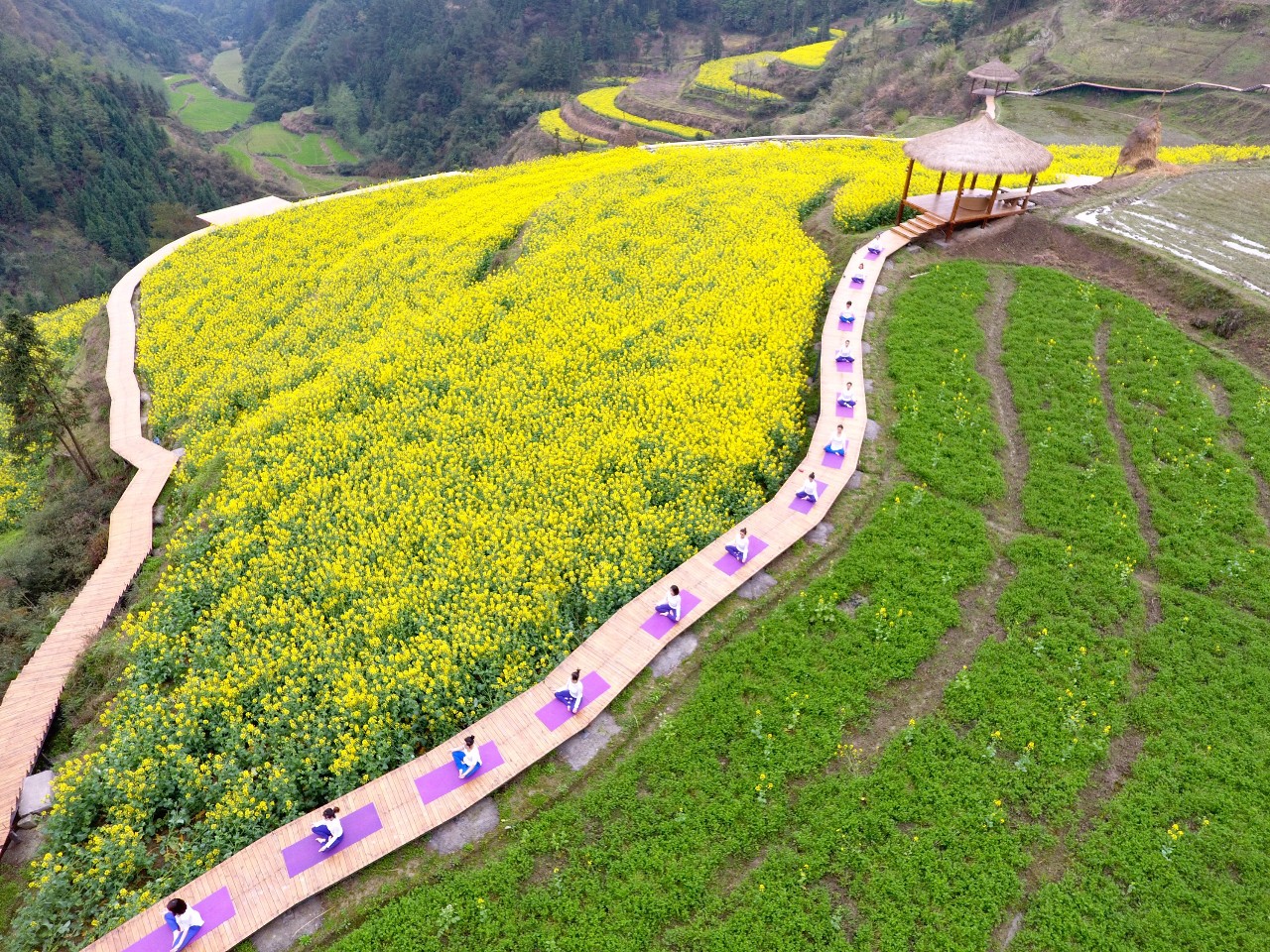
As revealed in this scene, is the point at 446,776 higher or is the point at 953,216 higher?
the point at 953,216

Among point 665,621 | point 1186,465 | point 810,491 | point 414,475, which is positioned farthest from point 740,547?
point 1186,465

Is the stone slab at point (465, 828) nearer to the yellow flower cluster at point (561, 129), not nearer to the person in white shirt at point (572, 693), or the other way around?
the person in white shirt at point (572, 693)

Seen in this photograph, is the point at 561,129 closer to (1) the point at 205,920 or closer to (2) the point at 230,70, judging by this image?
(1) the point at 205,920

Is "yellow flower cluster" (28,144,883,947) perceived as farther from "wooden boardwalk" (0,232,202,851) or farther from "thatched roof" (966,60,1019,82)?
"thatched roof" (966,60,1019,82)

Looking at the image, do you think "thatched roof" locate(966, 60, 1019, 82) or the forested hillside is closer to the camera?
"thatched roof" locate(966, 60, 1019, 82)

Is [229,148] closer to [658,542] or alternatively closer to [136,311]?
[136,311]

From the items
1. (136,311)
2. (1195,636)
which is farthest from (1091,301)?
(136,311)

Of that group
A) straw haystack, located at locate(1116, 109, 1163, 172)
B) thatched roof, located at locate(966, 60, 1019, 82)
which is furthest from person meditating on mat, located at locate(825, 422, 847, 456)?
thatched roof, located at locate(966, 60, 1019, 82)
